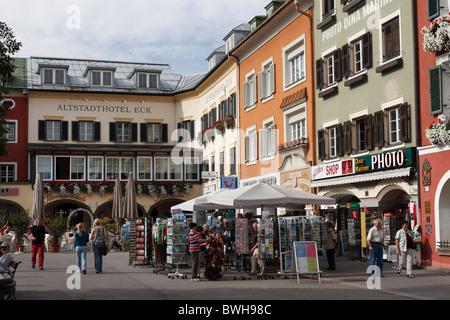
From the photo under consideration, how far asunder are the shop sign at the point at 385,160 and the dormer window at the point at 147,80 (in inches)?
1235

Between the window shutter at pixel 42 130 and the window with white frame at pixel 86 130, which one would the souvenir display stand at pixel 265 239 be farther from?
the window shutter at pixel 42 130

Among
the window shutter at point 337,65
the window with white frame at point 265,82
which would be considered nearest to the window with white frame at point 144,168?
the window with white frame at point 265,82

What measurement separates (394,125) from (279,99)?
974 centimetres

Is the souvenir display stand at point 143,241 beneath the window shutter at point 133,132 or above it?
beneath

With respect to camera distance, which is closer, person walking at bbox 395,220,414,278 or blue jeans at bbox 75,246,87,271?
person walking at bbox 395,220,414,278

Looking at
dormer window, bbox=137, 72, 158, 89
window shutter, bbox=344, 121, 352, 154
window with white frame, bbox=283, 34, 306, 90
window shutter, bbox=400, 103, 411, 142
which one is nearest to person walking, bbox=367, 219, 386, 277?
window shutter, bbox=400, 103, 411, 142

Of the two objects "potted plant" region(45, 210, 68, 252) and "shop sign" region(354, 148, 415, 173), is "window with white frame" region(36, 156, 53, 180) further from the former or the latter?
"shop sign" region(354, 148, 415, 173)

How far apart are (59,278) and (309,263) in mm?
7051

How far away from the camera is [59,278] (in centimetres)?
1809

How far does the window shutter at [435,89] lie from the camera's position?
18.6 meters

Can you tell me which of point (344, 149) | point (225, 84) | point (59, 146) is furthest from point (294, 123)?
point (59, 146)

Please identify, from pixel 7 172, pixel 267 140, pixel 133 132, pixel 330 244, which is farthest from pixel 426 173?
pixel 7 172

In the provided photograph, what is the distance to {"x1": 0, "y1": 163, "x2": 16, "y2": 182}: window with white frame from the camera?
46.3 meters

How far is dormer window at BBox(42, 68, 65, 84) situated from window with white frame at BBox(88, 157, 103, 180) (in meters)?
6.90
